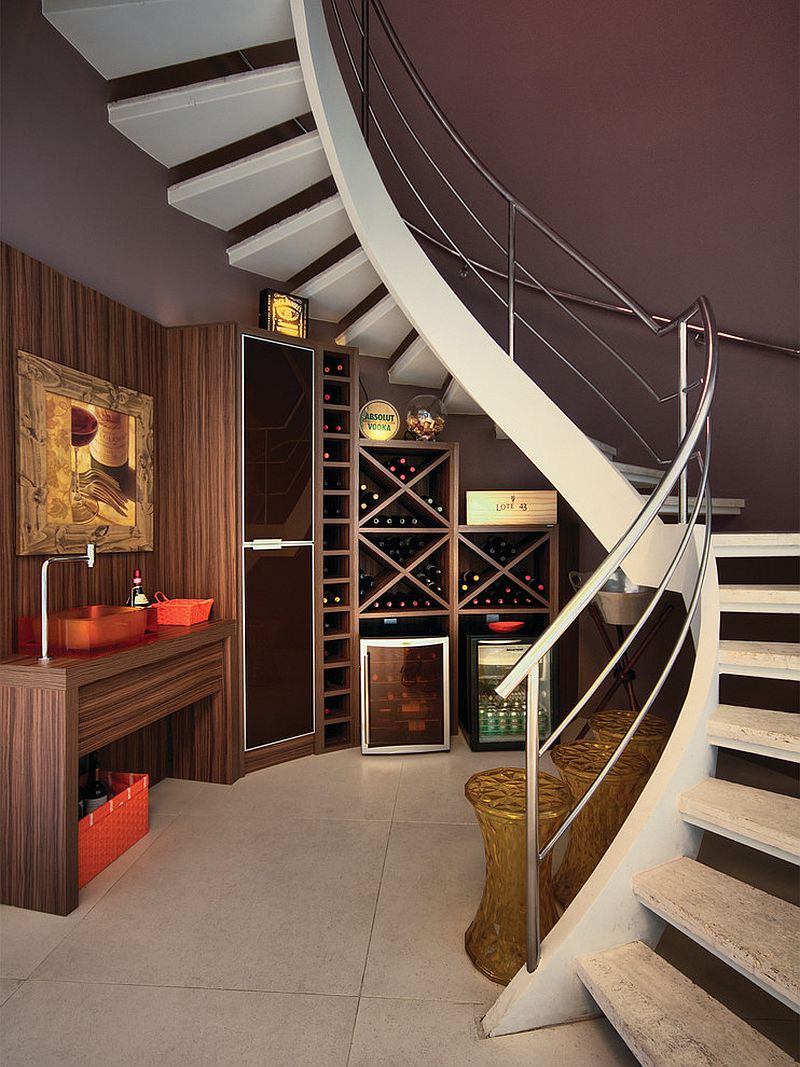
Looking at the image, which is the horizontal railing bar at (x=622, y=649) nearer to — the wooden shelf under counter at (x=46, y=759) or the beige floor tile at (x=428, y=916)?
the beige floor tile at (x=428, y=916)

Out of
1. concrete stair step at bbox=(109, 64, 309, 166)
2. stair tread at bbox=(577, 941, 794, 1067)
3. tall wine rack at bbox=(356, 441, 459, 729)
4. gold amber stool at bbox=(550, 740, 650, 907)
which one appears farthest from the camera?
tall wine rack at bbox=(356, 441, 459, 729)

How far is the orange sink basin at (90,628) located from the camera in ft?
8.05

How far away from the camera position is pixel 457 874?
8.02 ft

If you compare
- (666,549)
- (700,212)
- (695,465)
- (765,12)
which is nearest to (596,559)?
(695,465)

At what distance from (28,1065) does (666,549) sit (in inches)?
97.3

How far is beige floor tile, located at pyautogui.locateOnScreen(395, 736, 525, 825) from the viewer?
9.71 ft

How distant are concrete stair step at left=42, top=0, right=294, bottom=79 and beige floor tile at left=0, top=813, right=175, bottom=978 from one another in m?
3.39

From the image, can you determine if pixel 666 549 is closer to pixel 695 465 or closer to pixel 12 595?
pixel 695 465

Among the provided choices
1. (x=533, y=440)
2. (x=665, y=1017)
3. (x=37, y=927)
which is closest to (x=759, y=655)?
(x=665, y=1017)

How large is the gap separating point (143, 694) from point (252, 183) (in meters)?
2.47

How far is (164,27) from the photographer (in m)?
2.67

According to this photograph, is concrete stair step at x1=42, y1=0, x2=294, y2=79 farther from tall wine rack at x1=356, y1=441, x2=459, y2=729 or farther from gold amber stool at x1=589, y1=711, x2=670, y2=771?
gold amber stool at x1=589, y1=711, x2=670, y2=771

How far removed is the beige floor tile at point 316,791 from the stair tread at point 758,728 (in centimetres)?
160

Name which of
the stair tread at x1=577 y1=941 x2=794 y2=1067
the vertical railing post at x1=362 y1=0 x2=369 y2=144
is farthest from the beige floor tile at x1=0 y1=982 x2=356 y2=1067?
the vertical railing post at x1=362 y1=0 x2=369 y2=144
